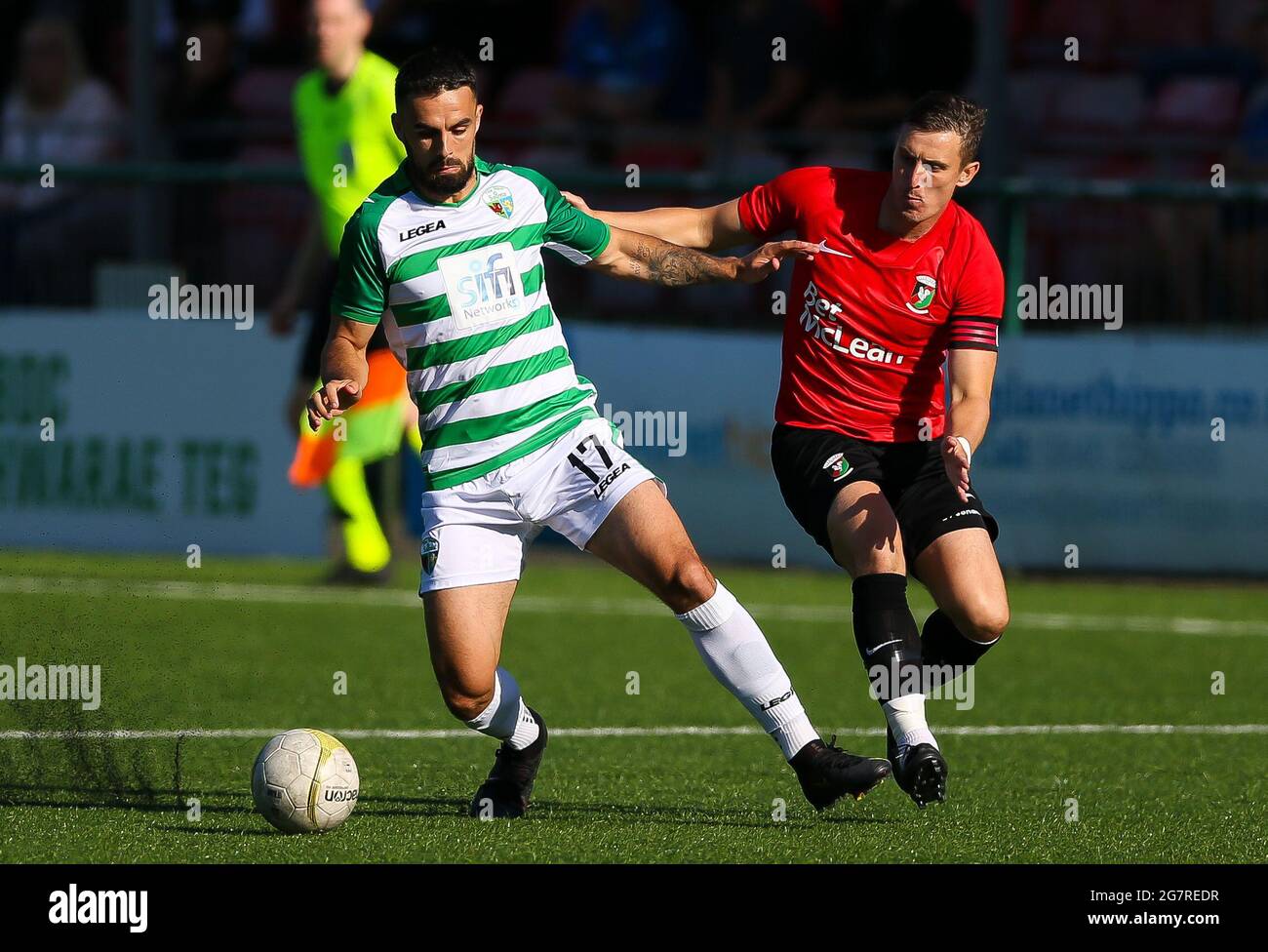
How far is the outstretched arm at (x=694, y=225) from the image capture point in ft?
22.0

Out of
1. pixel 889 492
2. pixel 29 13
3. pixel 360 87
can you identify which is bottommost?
pixel 889 492

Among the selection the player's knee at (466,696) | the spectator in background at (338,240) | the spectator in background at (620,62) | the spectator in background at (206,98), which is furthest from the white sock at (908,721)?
the spectator in background at (206,98)

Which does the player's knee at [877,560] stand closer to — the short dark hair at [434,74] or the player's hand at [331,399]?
the player's hand at [331,399]

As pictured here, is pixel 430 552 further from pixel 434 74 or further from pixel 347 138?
pixel 347 138

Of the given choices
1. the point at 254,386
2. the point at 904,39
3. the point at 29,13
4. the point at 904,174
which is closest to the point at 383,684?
the point at 904,174

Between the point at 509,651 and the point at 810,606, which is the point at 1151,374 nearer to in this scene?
the point at 810,606

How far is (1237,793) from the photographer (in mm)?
6641

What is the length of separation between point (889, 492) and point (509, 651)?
348 centimetres

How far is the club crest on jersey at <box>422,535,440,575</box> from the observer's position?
6.10 meters

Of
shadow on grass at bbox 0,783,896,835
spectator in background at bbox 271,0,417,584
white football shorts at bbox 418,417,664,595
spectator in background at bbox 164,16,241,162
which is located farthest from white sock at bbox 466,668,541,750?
spectator in background at bbox 164,16,241,162

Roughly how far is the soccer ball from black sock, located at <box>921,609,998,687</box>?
6.26ft

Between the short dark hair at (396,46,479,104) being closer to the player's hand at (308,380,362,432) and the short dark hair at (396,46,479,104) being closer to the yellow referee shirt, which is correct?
the player's hand at (308,380,362,432)

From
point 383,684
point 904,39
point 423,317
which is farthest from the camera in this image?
point 904,39

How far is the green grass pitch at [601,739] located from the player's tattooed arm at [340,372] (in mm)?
1174
